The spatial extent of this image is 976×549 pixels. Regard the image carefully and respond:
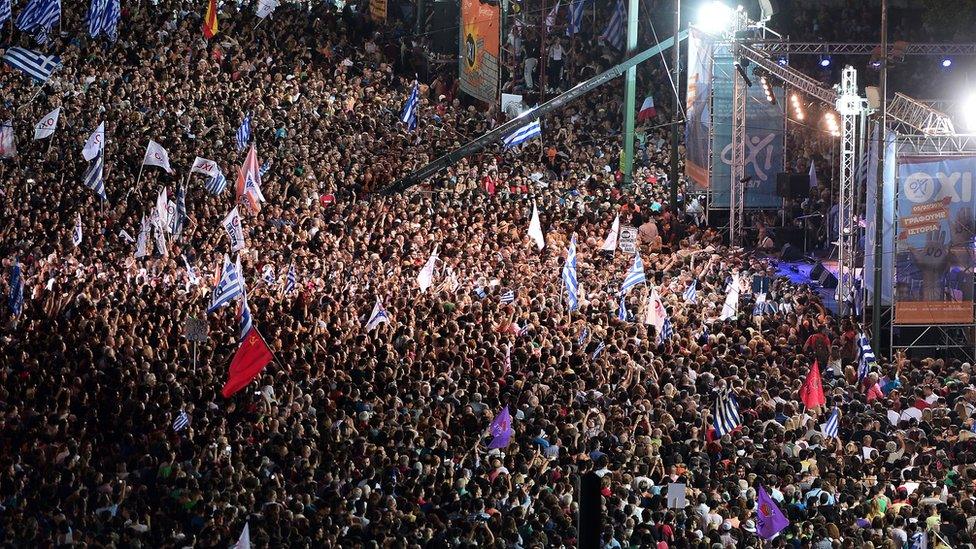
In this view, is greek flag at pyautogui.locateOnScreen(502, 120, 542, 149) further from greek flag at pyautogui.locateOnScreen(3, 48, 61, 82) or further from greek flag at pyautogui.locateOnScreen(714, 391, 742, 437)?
greek flag at pyautogui.locateOnScreen(714, 391, 742, 437)

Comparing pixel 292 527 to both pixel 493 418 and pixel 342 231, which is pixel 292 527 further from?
pixel 342 231

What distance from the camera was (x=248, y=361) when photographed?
15406 millimetres

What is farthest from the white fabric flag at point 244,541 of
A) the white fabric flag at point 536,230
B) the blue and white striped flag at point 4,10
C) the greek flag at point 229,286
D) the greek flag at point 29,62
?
the blue and white striped flag at point 4,10

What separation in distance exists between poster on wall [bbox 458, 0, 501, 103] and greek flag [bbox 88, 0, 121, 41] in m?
7.41

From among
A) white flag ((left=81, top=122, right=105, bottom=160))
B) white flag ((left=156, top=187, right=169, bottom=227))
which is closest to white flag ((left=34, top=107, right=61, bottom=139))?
white flag ((left=81, top=122, right=105, bottom=160))

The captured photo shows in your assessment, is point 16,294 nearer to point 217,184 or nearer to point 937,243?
point 217,184

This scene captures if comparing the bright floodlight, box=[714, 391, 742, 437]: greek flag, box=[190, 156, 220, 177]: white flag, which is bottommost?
box=[714, 391, 742, 437]: greek flag

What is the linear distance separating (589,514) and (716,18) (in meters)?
22.1

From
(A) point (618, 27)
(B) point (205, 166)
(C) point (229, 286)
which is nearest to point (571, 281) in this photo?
(C) point (229, 286)

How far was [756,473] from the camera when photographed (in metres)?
14.4

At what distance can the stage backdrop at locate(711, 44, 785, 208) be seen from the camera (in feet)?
97.7

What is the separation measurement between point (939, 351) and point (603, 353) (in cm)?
808

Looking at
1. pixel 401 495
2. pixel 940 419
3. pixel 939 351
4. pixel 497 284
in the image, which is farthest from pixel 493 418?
pixel 939 351

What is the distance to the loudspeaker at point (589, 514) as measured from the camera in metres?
9.04
